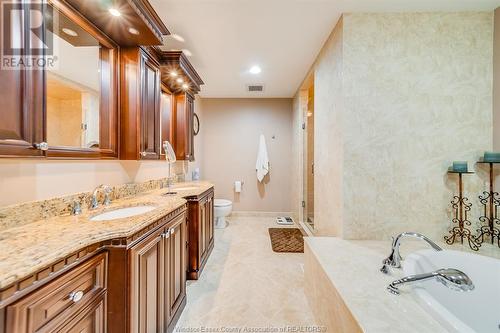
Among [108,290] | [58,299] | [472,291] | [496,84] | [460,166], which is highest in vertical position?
[496,84]

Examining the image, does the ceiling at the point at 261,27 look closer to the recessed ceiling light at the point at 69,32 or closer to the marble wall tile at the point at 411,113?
the marble wall tile at the point at 411,113

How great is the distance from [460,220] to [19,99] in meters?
2.95

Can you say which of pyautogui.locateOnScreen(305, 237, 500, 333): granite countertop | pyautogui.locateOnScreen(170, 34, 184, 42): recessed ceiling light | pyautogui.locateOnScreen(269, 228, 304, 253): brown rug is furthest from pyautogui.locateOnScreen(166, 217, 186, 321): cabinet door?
pyautogui.locateOnScreen(170, 34, 184, 42): recessed ceiling light

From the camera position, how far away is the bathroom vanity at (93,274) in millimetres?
605

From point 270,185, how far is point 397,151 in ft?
8.69

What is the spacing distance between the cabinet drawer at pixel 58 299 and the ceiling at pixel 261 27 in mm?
1898

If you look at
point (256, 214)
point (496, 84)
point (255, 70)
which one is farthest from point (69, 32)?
point (256, 214)

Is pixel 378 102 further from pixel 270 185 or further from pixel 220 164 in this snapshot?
pixel 220 164

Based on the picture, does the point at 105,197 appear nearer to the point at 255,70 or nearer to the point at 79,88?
the point at 79,88

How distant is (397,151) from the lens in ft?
5.91

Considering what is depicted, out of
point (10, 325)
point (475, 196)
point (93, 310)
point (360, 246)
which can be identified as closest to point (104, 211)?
point (93, 310)

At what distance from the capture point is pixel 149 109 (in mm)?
1735

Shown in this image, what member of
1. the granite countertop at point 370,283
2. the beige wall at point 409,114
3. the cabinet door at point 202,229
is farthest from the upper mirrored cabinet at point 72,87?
the beige wall at point 409,114

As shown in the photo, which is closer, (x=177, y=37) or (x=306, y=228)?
(x=177, y=37)
